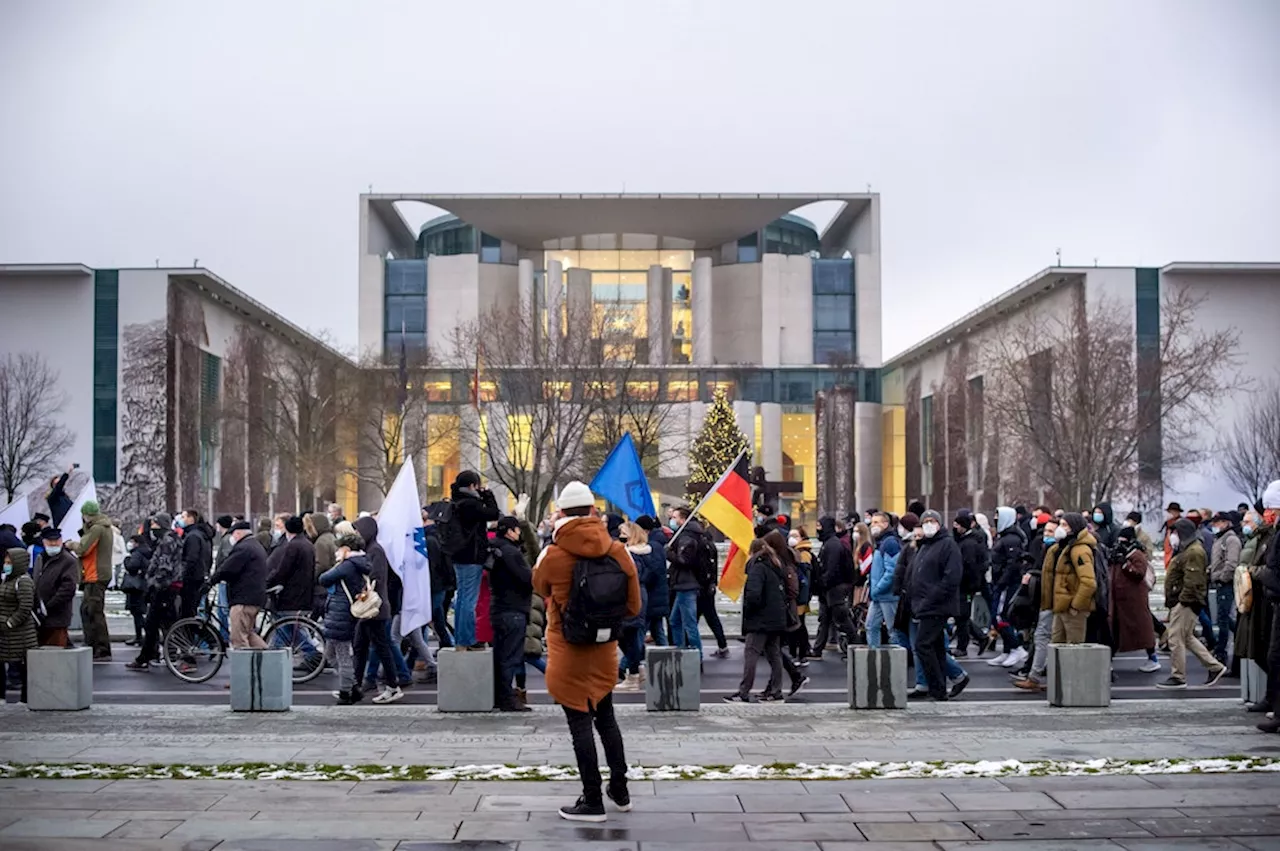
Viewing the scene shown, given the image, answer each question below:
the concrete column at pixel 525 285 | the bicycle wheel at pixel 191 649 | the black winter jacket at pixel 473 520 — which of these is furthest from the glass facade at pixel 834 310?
the black winter jacket at pixel 473 520

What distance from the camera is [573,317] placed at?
5534 centimetres

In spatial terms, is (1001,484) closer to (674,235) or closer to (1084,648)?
(674,235)

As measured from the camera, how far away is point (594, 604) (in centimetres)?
866

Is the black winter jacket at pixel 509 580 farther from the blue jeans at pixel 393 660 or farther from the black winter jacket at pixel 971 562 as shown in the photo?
the black winter jacket at pixel 971 562

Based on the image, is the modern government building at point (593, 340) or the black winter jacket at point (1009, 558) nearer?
the black winter jacket at point (1009, 558)

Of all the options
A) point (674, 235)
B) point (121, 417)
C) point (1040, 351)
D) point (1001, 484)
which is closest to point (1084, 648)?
point (1040, 351)

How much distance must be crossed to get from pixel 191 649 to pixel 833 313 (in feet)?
257

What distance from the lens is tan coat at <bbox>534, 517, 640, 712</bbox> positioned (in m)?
8.70

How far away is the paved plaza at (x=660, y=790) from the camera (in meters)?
8.00

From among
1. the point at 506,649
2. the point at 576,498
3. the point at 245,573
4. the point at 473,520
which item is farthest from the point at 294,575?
the point at 576,498

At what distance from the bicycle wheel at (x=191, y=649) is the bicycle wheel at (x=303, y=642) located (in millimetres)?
720

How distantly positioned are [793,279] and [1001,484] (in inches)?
1286

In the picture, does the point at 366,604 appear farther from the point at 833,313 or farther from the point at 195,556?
the point at 833,313

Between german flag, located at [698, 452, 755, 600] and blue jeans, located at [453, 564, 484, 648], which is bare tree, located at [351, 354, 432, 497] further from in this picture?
blue jeans, located at [453, 564, 484, 648]
